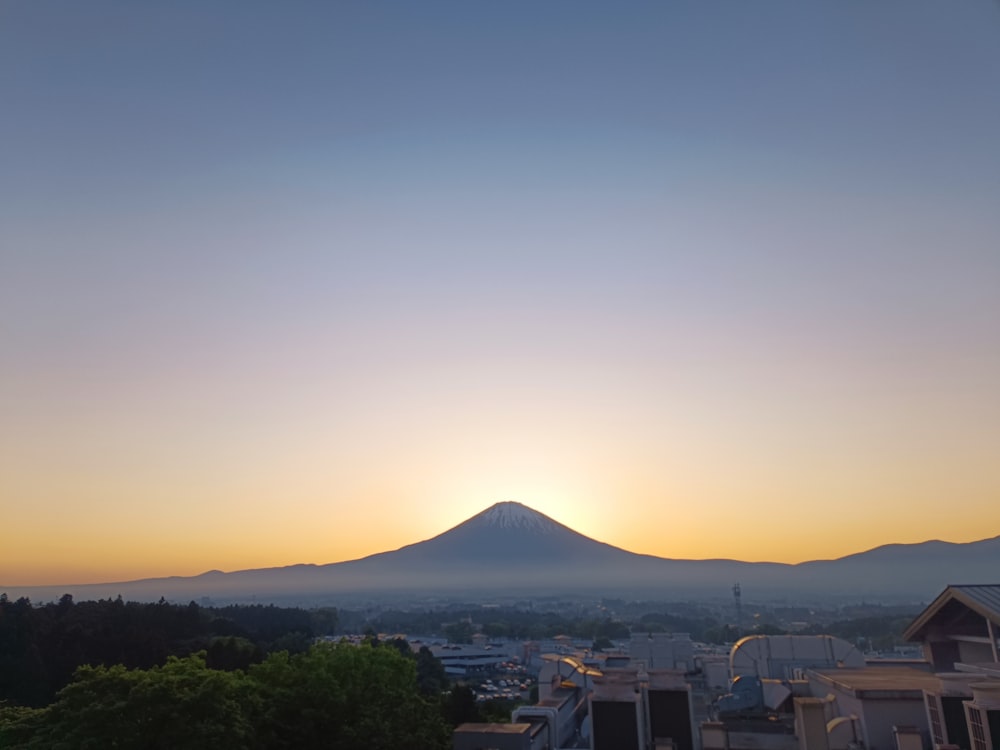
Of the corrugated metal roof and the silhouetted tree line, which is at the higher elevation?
the corrugated metal roof

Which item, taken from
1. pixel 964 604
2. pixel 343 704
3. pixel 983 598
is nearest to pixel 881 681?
pixel 983 598

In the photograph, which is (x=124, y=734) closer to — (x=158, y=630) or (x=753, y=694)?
(x=753, y=694)

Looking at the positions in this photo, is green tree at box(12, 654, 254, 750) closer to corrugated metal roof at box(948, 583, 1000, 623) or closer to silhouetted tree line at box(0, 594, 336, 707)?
silhouetted tree line at box(0, 594, 336, 707)

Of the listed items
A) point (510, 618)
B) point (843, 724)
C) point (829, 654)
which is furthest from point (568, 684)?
point (510, 618)

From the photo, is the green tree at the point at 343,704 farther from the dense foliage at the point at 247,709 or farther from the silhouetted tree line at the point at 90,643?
the silhouetted tree line at the point at 90,643

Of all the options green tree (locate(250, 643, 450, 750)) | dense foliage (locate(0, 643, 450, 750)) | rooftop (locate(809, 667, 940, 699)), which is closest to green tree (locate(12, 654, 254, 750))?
dense foliage (locate(0, 643, 450, 750))

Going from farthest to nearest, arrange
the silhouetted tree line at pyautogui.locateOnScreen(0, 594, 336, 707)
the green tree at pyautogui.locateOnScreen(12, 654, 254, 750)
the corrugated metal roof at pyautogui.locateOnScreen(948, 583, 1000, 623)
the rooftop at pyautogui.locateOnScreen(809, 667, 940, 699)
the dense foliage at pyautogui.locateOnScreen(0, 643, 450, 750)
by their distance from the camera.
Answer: the silhouetted tree line at pyautogui.locateOnScreen(0, 594, 336, 707) → the corrugated metal roof at pyautogui.locateOnScreen(948, 583, 1000, 623) → the rooftop at pyautogui.locateOnScreen(809, 667, 940, 699) → the dense foliage at pyautogui.locateOnScreen(0, 643, 450, 750) → the green tree at pyautogui.locateOnScreen(12, 654, 254, 750)

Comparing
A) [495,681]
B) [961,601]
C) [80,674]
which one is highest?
[961,601]
